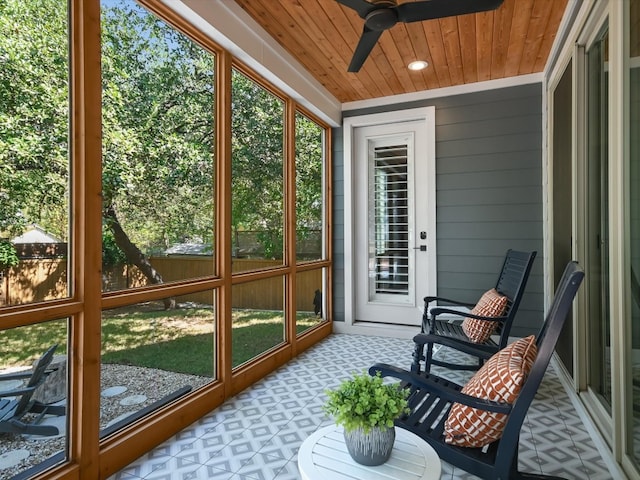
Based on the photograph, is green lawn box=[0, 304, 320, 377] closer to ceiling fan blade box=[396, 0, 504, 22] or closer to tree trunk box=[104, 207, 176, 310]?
tree trunk box=[104, 207, 176, 310]

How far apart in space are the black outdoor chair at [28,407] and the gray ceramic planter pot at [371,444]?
134 centimetres

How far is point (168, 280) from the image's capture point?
2.33 m

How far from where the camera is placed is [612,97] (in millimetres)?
1829

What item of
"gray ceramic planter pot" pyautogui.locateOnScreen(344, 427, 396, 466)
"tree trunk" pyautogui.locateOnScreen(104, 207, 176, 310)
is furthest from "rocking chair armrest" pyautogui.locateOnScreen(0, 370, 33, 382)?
"gray ceramic planter pot" pyautogui.locateOnScreen(344, 427, 396, 466)

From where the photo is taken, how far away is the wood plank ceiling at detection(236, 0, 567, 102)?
2697 millimetres

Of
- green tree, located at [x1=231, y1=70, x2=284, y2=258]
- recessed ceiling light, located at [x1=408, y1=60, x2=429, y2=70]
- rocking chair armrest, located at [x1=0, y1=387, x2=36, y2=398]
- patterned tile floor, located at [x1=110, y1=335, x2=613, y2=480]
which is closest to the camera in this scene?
rocking chair armrest, located at [x1=0, y1=387, x2=36, y2=398]

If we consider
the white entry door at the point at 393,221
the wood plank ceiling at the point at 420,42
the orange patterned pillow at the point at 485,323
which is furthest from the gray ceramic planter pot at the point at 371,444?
the white entry door at the point at 393,221

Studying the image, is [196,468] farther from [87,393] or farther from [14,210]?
[14,210]

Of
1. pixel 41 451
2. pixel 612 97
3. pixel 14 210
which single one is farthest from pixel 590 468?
pixel 14 210

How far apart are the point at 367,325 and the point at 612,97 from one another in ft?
10.8

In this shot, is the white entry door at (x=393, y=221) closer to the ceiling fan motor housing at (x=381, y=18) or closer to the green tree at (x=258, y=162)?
the green tree at (x=258, y=162)

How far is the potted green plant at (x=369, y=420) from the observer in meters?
1.19

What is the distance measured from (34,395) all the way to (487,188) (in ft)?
12.9

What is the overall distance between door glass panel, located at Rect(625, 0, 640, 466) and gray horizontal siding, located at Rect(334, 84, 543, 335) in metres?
2.19
